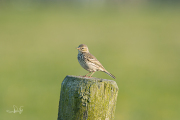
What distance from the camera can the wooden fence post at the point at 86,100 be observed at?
3.83 meters

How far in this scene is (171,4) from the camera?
1813 inches

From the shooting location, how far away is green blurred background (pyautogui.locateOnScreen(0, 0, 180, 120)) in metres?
12.3

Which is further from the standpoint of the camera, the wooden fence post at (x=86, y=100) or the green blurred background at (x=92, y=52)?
the green blurred background at (x=92, y=52)

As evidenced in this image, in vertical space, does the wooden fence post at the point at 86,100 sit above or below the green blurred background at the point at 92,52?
below

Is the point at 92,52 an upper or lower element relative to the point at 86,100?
upper

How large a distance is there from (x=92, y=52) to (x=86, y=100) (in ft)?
56.2

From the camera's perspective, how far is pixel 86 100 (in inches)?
150

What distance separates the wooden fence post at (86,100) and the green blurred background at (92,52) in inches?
265

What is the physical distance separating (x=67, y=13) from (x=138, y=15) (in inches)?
388

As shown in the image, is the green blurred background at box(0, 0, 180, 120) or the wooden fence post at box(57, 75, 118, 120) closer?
the wooden fence post at box(57, 75, 118, 120)

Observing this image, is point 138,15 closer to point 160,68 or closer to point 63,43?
point 63,43

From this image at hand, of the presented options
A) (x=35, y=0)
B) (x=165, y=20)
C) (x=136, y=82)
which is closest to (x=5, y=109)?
(x=136, y=82)

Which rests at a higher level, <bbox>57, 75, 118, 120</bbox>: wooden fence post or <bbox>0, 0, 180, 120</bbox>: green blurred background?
<bbox>0, 0, 180, 120</bbox>: green blurred background

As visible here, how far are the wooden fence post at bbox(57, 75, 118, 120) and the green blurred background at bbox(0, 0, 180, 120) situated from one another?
265 inches
